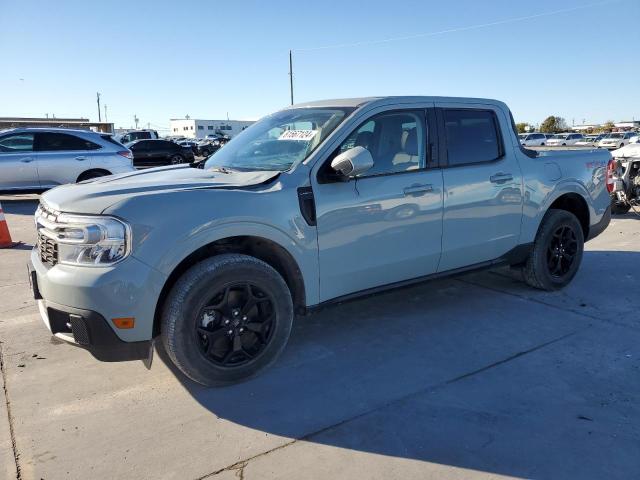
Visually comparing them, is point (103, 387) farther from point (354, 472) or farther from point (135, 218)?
point (354, 472)

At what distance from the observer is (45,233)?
3.21 m

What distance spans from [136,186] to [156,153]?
23.2 meters

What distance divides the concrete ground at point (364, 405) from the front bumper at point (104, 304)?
45 cm

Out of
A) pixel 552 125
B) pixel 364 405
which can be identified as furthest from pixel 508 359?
pixel 552 125

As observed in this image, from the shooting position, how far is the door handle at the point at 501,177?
4414 mm

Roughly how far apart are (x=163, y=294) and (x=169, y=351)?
34cm

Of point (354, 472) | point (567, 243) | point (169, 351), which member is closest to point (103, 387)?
point (169, 351)

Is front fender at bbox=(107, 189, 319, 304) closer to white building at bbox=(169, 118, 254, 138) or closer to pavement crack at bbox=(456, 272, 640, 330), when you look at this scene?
pavement crack at bbox=(456, 272, 640, 330)

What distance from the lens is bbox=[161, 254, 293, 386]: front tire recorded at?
3.04 meters

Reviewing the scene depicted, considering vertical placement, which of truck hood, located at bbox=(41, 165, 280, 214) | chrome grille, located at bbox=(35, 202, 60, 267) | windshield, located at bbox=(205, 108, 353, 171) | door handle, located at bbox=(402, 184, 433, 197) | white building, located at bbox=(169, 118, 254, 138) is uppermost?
white building, located at bbox=(169, 118, 254, 138)

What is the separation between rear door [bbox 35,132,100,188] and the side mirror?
9497mm

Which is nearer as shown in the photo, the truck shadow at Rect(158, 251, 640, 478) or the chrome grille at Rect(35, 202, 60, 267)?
the truck shadow at Rect(158, 251, 640, 478)

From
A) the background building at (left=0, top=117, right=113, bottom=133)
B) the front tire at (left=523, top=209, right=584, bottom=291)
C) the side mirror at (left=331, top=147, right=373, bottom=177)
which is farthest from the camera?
the background building at (left=0, top=117, right=113, bottom=133)

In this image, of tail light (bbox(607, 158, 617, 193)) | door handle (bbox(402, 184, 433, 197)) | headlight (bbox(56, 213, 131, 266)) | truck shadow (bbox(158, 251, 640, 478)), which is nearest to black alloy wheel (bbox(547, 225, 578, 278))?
truck shadow (bbox(158, 251, 640, 478))
